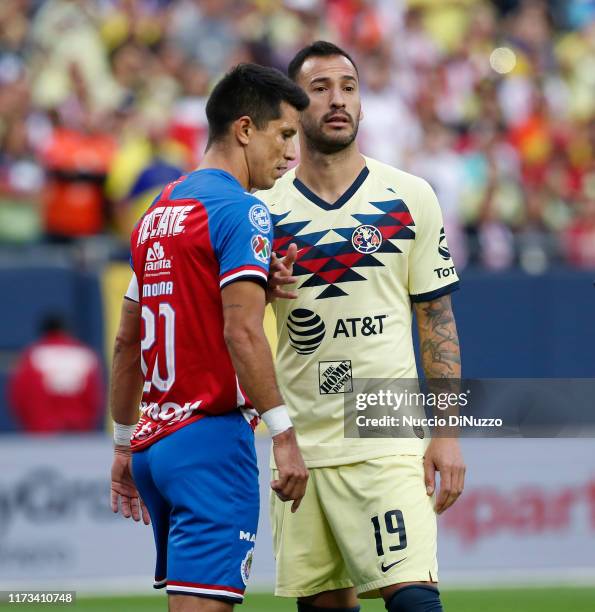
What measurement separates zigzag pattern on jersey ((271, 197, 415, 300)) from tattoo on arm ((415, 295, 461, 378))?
26 centimetres

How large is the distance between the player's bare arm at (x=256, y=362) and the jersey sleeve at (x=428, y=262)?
88 cm

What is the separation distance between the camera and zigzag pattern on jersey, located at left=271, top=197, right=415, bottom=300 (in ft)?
17.6

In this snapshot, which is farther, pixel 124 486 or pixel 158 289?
pixel 124 486

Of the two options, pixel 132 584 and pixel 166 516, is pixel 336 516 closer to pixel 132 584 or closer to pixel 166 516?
pixel 166 516

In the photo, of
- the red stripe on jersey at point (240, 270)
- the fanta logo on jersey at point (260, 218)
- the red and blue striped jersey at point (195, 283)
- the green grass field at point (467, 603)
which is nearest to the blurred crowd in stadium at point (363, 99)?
the green grass field at point (467, 603)

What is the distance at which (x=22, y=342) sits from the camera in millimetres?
11906

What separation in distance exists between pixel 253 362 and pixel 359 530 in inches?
37.7

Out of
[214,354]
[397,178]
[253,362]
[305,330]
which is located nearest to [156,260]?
[214,354]

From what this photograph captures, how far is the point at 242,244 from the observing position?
471 cm

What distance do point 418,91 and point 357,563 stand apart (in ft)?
32.0

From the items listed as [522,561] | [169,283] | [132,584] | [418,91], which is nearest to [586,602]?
[522,561]

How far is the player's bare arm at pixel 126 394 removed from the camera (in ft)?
17.0

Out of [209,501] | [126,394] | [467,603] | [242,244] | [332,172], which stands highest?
[332,172]

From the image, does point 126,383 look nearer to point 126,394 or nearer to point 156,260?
point 126,394
